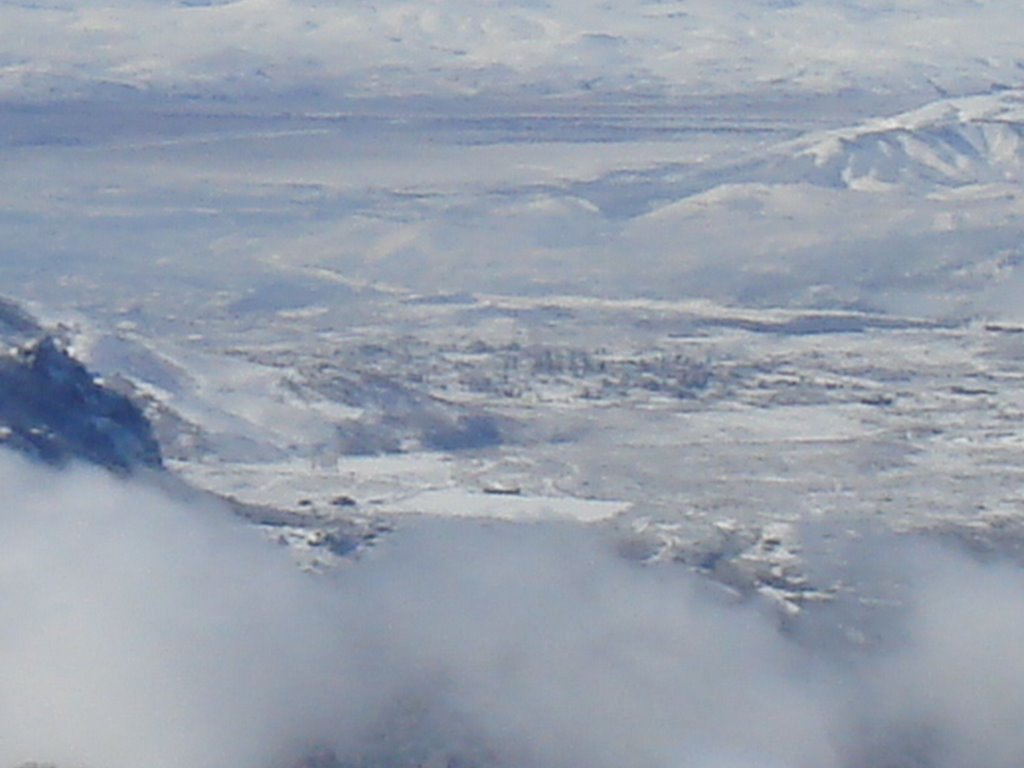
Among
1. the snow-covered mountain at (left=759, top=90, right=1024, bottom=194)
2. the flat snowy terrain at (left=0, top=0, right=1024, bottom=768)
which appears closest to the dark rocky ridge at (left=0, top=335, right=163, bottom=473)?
the flat snowy terrain at (left=0, top=0, right=1024, bottom=768)

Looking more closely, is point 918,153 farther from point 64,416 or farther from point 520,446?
point 64,416

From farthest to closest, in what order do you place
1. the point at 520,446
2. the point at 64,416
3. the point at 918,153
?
the point at 918,153 → the point at 520,446 → the point at 64,416

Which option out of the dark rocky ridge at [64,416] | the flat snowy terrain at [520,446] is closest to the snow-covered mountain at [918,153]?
the flat snowy terrain at [520,446]

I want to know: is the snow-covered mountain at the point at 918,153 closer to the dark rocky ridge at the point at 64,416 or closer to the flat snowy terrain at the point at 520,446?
the flat snowy terrain at the point at 520,446

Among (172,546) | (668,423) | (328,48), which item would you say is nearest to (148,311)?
(668,423)

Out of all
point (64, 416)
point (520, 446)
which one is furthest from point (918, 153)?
point (64, 416)

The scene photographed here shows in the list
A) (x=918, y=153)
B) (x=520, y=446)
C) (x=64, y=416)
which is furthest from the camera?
(x=918, y=153)

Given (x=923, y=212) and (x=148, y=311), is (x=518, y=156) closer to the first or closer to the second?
(x=923, y=212)

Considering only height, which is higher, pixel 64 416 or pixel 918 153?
pixel 64 416
